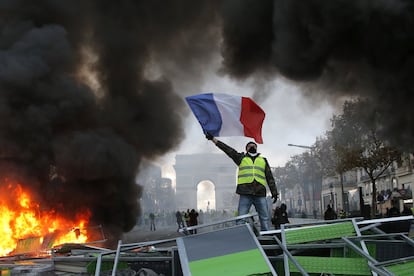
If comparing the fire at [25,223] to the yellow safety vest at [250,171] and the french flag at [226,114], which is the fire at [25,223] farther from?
the yellow safety vest at [250,171]

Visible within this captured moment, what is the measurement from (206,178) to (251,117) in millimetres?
56445

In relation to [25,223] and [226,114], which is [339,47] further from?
[25,223]

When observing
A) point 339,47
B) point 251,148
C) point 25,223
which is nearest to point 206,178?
point 25,223

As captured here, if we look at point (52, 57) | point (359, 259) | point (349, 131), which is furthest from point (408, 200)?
point (359, 259)

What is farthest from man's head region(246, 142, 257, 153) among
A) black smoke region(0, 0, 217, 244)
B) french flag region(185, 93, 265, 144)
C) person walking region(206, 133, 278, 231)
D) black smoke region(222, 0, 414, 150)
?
black smoke region(0, 0, 217, 244)

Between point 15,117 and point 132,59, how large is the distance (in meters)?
4.41

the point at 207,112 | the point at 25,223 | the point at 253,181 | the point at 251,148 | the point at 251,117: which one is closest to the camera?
the point at 253,181

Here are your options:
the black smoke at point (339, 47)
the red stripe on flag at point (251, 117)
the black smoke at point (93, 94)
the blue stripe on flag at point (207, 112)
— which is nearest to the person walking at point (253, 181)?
the blue stripe on flag at point (207, 112)

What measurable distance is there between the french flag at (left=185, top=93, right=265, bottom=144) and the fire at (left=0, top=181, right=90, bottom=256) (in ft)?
22.6

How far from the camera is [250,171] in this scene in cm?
607

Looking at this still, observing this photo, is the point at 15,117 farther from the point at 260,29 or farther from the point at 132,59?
the point at 260,29

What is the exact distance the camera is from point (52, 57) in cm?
1392

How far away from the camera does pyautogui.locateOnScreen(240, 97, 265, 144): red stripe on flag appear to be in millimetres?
7055

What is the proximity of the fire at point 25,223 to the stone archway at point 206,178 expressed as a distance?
105 feet
